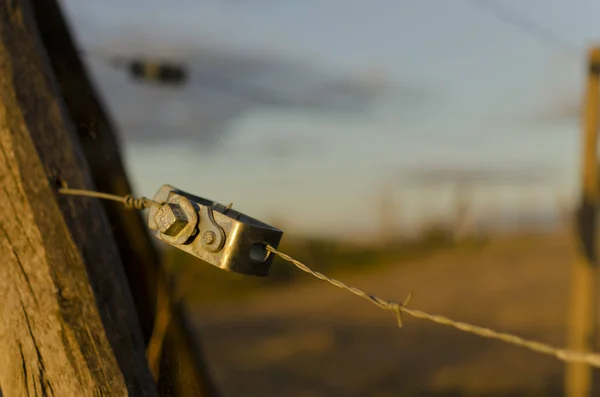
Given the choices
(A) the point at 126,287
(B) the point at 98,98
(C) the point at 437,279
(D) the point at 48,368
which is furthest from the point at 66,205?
(C) the point at 437,279

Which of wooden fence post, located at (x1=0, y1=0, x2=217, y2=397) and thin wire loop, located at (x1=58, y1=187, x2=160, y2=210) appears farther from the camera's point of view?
wooden fence post, located at (x1=0, y1=0, x2=217, y2=397)

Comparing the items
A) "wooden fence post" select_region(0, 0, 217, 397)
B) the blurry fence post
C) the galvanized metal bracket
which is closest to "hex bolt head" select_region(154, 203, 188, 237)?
the galvanized metal bracket

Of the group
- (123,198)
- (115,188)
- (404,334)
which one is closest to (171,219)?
(123,198)

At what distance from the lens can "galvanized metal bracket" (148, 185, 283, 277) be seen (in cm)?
160

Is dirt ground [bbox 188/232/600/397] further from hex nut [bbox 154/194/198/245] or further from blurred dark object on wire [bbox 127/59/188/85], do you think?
hex nut [bbox 154/194/198/245]

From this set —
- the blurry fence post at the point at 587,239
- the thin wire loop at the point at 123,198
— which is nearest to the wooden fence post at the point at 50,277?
the thin wire loop at the point at 123,198

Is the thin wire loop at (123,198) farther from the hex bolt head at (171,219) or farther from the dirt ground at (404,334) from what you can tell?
the dirt ground at (404,334)

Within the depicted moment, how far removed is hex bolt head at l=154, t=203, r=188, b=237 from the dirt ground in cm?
915

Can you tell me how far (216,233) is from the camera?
1618 mm

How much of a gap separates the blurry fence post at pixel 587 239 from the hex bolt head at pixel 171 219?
6.59m

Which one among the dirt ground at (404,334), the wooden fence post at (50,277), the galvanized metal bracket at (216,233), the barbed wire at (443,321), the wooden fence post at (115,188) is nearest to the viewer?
the barbed wire at (443,321)

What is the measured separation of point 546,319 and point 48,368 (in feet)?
49.0

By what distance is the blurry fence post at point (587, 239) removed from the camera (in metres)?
7.41

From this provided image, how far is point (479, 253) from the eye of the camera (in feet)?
78.5
